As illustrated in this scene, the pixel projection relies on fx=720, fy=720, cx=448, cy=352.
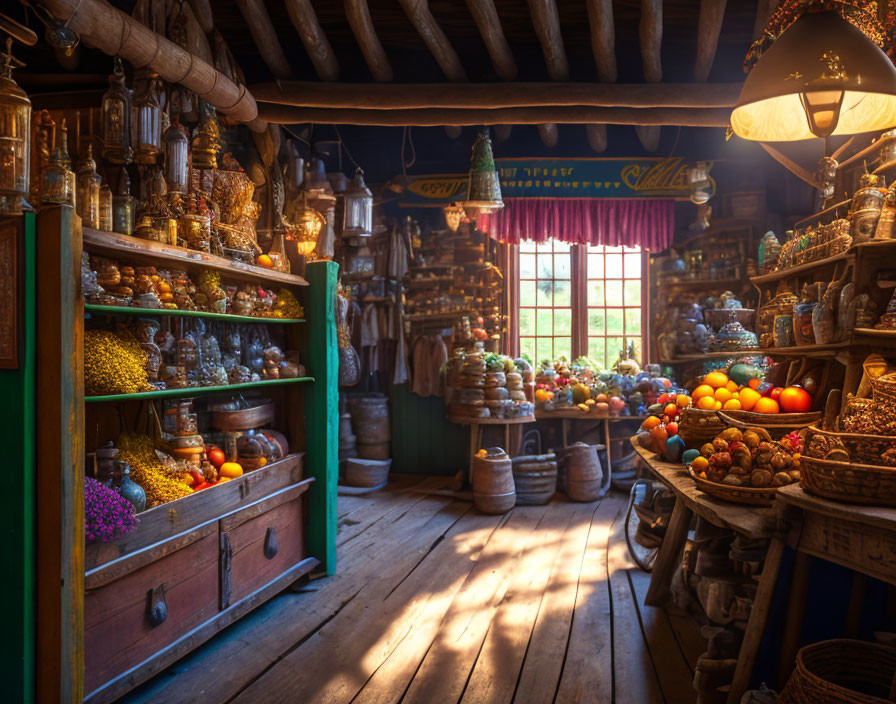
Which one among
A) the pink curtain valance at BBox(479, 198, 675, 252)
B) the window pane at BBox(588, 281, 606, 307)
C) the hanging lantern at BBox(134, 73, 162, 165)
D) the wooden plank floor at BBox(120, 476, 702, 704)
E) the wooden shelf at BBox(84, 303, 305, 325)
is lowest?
the wooden plank floor at BBox(120, 476, 702, 704)

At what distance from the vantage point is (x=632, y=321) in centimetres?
813

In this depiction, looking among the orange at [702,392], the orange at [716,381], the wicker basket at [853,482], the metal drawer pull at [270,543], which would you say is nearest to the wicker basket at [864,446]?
the wicker basket at [853,482]

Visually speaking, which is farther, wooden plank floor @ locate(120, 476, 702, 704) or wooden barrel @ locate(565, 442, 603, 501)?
wooden barrel @ locate(565, 442, 603, 501)

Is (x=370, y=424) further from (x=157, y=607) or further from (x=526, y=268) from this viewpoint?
(x=157, y=607)

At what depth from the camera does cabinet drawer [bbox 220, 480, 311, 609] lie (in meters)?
3.63

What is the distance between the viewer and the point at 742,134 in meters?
2.93

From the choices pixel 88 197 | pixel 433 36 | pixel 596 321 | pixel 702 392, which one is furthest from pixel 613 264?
pixel 88 197

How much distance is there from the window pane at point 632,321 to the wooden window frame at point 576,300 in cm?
5

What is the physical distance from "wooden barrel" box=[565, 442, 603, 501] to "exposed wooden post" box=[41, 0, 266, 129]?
4152 millimetres

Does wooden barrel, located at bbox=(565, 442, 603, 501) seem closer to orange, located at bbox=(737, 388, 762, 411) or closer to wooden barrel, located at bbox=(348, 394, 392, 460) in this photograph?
wooden barrel, located at bbox=(348, 394, 392, 460)

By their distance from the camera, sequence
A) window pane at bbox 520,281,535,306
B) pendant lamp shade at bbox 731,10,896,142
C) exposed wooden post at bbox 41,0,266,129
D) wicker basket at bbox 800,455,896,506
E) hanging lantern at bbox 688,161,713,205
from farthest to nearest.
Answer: window pane at bbox 520,281,535,306 → hanging lantern at bbox 688,161,713,205 → exposed wooden post at bbox 41,0,266,129 → pendant lamp shade at bbox 731,10,896,142 → wicker basket at bbox 800,455,896,506

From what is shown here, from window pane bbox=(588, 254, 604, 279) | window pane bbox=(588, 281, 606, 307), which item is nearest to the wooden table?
window pane bbox=(588, 281, 606, 307)

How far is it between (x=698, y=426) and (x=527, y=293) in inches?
190

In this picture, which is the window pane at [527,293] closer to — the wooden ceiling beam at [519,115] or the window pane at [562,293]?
the window pane at [562,293]
